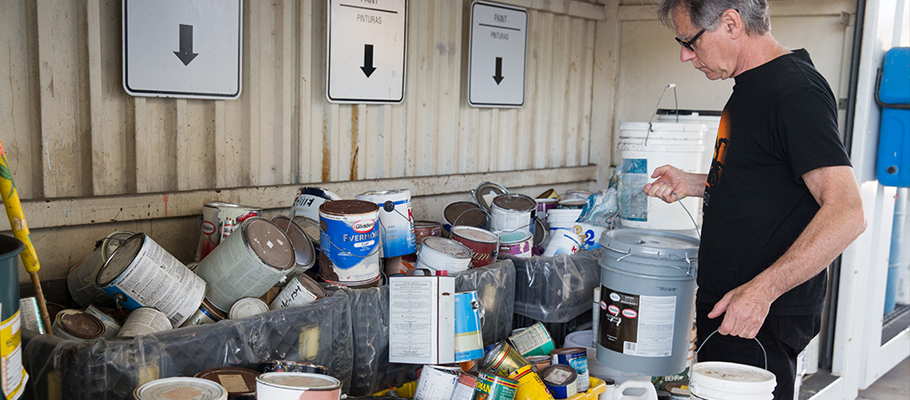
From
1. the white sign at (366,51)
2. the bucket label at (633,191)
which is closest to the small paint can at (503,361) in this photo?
the bucket label at (633,191)

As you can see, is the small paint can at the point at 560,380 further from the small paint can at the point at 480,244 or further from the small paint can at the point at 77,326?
the small paint can at the point at 77,326

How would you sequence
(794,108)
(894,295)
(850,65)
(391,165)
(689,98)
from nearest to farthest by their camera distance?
(794,108)
(391,165)
(850,65)
(689,98)
(894,295)

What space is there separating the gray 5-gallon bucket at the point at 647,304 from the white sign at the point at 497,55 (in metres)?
1.39

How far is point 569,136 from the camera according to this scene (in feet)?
14.3

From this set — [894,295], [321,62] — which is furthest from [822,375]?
[321,62]

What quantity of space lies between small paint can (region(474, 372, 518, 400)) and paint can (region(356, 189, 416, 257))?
655mm

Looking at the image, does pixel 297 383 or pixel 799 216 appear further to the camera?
pixel 799 216

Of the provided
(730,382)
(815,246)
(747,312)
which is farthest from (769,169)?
(730,382)

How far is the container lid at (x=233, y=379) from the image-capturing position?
1.71 meters

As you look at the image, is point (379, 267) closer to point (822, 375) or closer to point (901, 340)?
point (822, 375)

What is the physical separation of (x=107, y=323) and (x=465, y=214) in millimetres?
1677

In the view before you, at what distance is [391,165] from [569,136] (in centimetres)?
148

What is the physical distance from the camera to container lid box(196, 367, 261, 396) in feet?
5.62

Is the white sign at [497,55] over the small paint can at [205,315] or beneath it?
over
